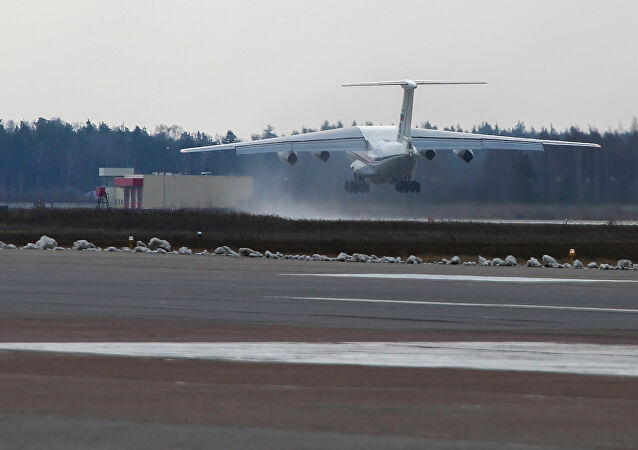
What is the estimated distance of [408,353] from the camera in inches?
503

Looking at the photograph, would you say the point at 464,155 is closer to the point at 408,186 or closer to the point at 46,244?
the point at 408,186

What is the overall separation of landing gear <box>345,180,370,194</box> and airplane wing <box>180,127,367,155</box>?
11.5 ft

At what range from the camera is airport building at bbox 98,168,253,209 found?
9444 centimetres

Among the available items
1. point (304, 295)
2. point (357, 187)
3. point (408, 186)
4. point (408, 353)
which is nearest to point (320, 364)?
point (408, 353)

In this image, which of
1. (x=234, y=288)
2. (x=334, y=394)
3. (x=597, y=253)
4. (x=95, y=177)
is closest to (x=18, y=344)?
(x=334, y=394)

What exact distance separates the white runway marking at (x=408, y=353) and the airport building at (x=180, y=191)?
7692 centimetres

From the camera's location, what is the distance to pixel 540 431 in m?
8.12

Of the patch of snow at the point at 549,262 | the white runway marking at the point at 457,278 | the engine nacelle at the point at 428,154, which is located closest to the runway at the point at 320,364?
the white runway marking at the point at 457,278

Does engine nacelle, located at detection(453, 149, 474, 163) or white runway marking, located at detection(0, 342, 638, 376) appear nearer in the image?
white runway marking, located at detection(0, 342, 638, 376)

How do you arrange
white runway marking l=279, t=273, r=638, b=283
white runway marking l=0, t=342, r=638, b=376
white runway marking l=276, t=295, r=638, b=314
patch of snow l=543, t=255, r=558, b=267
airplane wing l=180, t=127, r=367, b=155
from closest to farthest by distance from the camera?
white runway marking l=0, t=342, r=638, b=376, white runway marking l=276, t=295, r=638, b=314, white runway marking l=279, t=273, r=638, b=283, patch of snow l=543, t=255, r=558, b=267, airplane wing l=180, t=127, r=367, b=155

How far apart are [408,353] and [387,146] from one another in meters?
75.5

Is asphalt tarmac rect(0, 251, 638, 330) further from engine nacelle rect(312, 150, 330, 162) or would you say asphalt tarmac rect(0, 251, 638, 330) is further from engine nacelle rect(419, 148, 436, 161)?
engine nacelle rect(312, 150, 330, 162)

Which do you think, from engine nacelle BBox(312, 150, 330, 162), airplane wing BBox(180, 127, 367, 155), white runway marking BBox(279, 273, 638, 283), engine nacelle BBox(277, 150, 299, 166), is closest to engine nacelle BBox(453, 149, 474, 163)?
airplane wing BBox(180, 127, 367, 155)

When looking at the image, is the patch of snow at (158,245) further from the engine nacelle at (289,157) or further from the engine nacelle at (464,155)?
the engine nacelle at (464,155)
